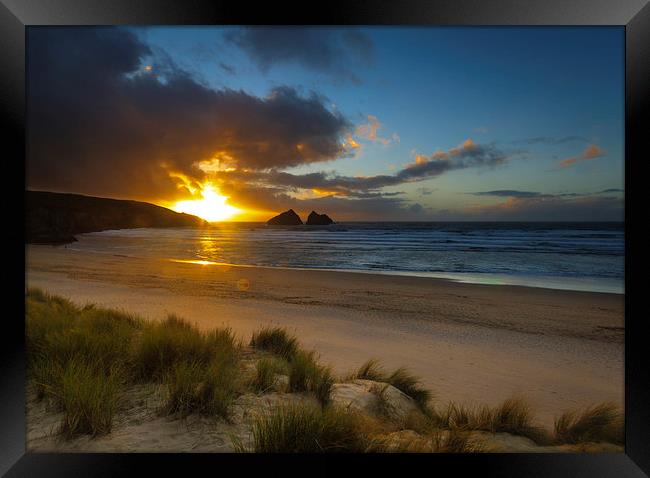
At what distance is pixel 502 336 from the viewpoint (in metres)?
3.65

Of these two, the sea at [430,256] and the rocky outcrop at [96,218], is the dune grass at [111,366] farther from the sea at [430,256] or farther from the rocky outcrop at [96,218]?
the rocky outcrop at [96,218]

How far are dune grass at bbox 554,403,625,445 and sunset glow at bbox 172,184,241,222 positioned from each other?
152 inches

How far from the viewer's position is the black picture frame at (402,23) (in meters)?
1.83

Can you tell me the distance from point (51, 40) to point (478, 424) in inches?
198

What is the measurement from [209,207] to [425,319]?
3147 mm

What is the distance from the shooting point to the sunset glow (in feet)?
15.1

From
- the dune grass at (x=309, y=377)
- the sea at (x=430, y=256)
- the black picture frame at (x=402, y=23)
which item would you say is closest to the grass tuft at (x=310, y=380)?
the dune grass at (x=309, y=377)

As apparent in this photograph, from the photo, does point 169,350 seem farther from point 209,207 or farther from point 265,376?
point 209,207

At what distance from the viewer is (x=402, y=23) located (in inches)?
73.6

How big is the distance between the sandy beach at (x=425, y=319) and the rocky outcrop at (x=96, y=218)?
2910 mm

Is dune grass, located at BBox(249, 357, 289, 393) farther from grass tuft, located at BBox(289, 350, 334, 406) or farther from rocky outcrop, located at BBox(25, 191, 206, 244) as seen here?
rocky outcrop, located at BBox(25, 191, 206, 244)

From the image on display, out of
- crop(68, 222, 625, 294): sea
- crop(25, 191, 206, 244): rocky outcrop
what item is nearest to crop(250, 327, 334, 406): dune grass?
Result: crop(68, 222, 625, 294): sea

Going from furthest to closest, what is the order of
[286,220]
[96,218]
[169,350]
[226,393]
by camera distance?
[96,218] → [286,220] → [169,350] → [226,393]

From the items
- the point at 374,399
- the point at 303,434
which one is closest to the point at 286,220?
the point at 374,399
